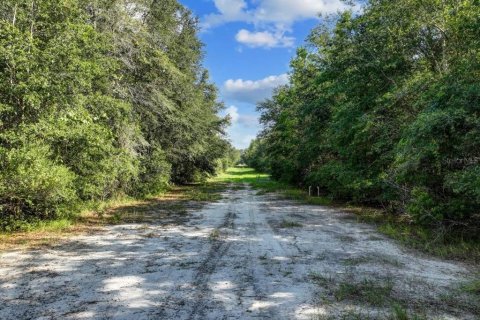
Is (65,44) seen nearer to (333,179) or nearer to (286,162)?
(333,179)

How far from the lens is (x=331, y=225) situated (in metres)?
11.2

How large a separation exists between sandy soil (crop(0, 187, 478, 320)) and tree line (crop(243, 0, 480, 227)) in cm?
179

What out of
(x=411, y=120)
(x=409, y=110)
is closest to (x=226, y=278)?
(x=411, y=120)

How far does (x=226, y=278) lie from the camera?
5719mm

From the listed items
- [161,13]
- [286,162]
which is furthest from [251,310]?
[286,162]

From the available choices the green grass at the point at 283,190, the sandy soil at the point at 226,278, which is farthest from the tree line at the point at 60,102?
the green grass at the point at 283,190

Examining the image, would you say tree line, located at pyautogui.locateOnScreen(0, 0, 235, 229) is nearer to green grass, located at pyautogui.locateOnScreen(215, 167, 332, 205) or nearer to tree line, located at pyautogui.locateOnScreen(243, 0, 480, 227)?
tree line, located at pyautogui.locateOnScreen(243, 0, 480, 227)

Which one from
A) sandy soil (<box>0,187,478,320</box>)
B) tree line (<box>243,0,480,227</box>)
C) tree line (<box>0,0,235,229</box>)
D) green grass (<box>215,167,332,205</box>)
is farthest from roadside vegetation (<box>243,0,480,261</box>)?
tree line (<box>0,0,235,229</box>)

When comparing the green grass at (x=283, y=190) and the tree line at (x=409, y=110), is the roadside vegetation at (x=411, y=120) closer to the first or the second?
the tree line at (x=409, y=110)

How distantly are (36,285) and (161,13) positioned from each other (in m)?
18.4

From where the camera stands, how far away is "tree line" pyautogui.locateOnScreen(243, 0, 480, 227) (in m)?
7.77

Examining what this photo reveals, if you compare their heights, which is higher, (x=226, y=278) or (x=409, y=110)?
(x=409, y=110)

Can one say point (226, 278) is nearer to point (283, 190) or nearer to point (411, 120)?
point (411, 120)

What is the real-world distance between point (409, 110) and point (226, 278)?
9189mm
